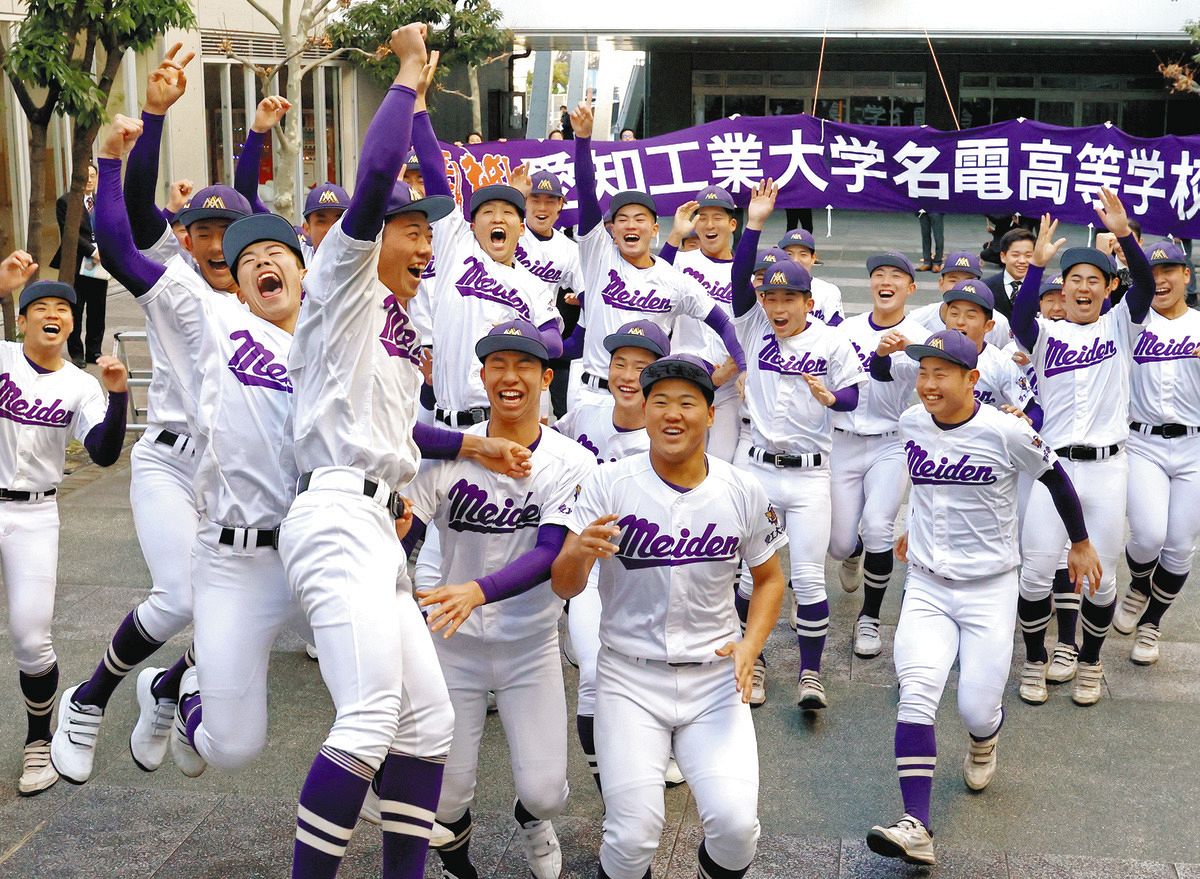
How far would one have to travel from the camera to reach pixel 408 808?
4.40m

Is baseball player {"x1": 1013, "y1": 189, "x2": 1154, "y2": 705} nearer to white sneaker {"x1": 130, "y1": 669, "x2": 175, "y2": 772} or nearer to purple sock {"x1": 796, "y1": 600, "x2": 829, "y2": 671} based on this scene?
purple sock {"x1": 796, "y1": 600, "x2": 829, "y2": 671}

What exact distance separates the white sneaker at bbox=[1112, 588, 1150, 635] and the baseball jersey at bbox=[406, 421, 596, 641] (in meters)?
4.45

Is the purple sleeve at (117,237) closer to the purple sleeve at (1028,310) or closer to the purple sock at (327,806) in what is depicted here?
the purple sock at (327,806)

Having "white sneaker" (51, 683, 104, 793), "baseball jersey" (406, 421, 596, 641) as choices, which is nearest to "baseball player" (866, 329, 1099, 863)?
"baseball jersey" (406, 421, 596, 641)

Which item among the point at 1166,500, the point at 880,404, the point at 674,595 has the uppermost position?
the point at 880,404

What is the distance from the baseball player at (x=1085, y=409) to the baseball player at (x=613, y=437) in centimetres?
231

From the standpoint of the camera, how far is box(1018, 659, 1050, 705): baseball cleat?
7.15 m

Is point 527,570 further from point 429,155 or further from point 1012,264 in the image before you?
point 1012,264

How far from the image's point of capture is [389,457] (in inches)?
175

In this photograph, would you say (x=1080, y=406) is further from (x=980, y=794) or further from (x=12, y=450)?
(x=12, y=450)

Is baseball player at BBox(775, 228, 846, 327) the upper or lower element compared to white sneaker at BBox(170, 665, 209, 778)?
upper

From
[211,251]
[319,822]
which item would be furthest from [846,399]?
[319,822]

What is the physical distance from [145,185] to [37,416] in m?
1.41

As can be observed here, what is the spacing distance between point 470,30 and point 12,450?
22.5 m
